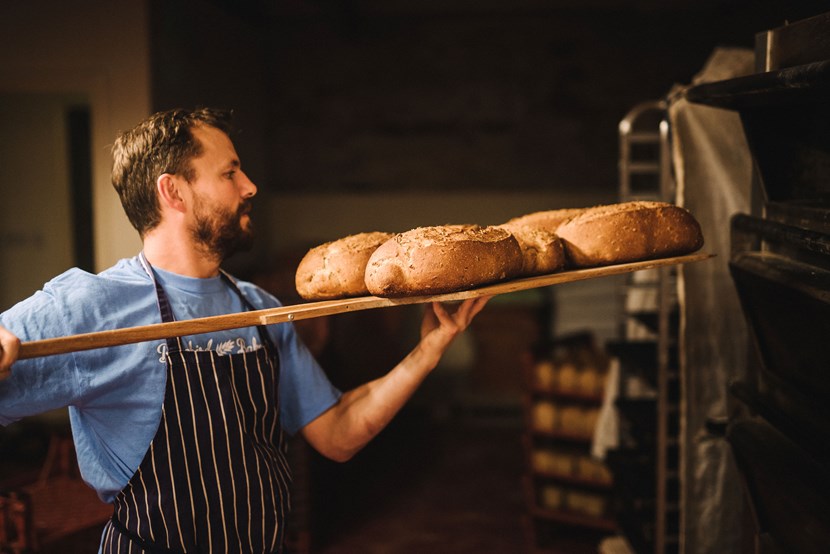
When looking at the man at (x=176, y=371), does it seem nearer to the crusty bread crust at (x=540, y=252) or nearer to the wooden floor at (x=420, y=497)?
the crusty bread crust at (x=540, y=252)

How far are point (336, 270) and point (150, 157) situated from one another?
0.48m

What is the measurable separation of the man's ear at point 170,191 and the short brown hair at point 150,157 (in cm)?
1

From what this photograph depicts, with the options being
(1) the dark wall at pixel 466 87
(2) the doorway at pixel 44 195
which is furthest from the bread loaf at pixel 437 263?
(1) the dark wall at pixel 466 87

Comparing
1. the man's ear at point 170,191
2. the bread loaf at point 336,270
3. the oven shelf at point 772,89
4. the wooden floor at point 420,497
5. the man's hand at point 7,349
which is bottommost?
the wooden floor at point 420,497

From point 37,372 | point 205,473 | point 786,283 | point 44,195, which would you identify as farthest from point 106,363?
point 44,195

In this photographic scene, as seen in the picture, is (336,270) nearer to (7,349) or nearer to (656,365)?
(7,349)

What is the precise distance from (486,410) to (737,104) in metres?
4.60

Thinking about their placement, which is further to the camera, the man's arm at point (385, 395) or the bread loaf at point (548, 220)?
the bread loaf at point (548, 220)

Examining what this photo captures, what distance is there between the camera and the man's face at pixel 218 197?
5.23 ft

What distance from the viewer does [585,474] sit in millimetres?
3619

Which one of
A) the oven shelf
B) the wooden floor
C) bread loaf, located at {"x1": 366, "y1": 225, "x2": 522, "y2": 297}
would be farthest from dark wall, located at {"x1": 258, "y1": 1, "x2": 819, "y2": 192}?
bread loaf, located at {"x1": 366, "y1": 225, "x2": 522, "y2": 297}

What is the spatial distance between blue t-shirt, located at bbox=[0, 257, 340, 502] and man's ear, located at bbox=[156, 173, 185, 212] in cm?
16

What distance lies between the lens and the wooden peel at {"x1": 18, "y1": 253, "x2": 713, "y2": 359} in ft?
3.88

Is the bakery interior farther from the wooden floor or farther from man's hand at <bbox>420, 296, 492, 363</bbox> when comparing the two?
man's hand at <bbox>420, 296, 492, 363</bbox>
